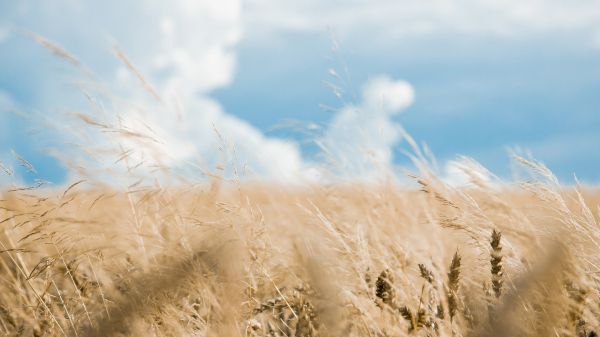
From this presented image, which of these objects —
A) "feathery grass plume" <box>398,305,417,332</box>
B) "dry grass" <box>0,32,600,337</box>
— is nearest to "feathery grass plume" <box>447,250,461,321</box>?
"dry grass" <box>0,32,600,337</box>

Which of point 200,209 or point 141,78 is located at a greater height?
point 141,78

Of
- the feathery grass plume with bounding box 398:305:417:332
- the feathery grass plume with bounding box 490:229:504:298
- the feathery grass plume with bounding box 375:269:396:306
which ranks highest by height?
the feathery grass plume with bounding box 490:229:504:298

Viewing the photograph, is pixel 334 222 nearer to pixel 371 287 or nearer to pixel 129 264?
pixel 371 287

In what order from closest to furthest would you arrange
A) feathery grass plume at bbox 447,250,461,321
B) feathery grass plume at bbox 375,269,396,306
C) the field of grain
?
the field of grain < feathery grass plume at bbox 447,250,461,321 < feathery grass plume at bbox 375,269,396,306

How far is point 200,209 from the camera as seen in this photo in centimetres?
246

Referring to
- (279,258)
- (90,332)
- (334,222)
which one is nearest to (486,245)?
(334,222)

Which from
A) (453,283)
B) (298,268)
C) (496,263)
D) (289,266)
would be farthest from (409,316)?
(289,266)

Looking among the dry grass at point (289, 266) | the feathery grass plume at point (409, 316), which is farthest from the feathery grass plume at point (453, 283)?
the feathery grass plume at point (409, 316)

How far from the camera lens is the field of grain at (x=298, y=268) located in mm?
1097

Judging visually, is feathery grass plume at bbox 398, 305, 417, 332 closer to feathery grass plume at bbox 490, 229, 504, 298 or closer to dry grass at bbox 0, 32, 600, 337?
dry grass at bbox 0, 32, 600, 337

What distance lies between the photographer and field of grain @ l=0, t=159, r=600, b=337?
1097 millimetres

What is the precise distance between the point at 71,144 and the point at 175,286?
2.03 m

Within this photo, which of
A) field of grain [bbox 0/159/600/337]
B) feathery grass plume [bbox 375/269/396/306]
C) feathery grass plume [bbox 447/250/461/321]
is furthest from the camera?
feathery grass plume [bbox 375/269/396/306]

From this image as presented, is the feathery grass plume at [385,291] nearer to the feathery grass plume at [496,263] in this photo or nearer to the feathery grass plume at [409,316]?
the feathery grass plume at [409,316]
